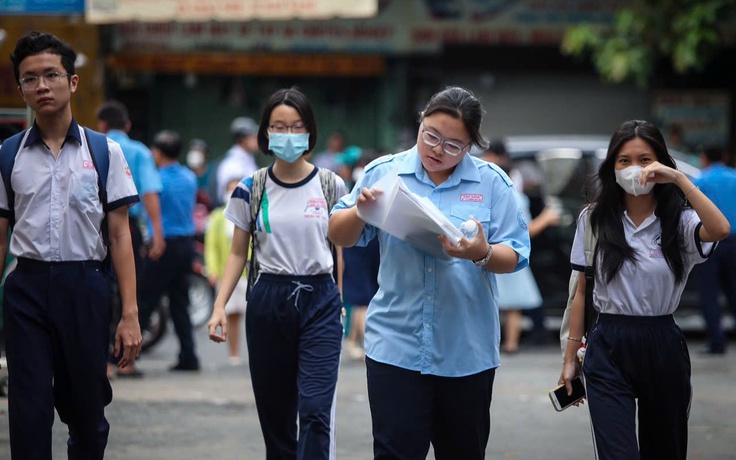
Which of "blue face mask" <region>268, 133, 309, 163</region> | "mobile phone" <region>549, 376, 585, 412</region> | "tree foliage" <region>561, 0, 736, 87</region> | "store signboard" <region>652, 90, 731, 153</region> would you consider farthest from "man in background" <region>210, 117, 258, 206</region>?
"mobile phone" <region>549, 376, 585, 412</region>

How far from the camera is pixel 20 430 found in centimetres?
510

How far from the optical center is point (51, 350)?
520 centimetres

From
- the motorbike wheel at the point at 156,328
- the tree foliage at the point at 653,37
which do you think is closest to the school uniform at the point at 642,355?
the motorbike wheel at the point at 156,328

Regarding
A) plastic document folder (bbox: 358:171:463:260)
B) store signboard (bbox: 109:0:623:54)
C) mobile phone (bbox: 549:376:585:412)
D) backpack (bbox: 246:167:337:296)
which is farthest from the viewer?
store signboard (bbox: 109:0:623:54)

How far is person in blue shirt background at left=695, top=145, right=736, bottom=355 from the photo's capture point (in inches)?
459

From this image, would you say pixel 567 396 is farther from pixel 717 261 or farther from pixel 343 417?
pixel 717 261

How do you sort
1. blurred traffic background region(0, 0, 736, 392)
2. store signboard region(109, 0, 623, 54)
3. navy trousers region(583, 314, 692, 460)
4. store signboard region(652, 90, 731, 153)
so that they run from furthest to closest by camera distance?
store signboard region(652, 90, 731, 153) → store signboard region(109, 0, 623, 54) → blurred traffic background region(0, 0, 736, 392) → navy trousers region(583, 314, 692, 460)

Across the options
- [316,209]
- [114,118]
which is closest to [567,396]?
[316,209]

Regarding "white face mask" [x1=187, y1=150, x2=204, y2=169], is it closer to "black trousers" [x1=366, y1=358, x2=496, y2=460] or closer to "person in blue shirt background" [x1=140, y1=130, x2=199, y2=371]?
"person in blue shirt background" [x1=140, y1=130, x2=199, y2=371]

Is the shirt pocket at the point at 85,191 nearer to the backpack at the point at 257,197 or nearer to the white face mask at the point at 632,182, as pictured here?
the backpack at the point at 257,197

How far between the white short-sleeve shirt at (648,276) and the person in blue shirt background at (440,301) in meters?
0.53

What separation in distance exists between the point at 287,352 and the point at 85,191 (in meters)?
1.41

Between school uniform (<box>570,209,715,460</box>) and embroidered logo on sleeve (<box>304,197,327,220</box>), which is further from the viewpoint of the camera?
embroidered logo on sleeve (<box>304,197,327,220</box>)

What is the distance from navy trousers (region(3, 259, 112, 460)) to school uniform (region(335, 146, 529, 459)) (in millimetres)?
1155
